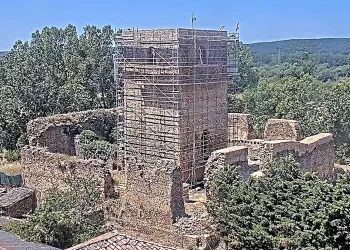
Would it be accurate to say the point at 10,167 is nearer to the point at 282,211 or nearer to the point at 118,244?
the point at 282,211

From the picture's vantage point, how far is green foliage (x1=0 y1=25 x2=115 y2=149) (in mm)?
31219

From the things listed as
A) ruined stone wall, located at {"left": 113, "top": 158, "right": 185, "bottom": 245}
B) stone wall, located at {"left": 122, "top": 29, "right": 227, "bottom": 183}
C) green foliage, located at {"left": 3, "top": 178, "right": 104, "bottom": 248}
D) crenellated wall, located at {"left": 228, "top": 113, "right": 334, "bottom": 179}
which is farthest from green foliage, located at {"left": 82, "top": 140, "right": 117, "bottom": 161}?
ruined stone wall, located at {"left": 113, "top": 158, "right": 185, "bottom": 245}

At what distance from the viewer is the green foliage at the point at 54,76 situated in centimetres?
3122

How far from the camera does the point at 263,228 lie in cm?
1269

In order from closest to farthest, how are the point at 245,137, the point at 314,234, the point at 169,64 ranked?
the point at 314,234, the point at 169,64, the point at 245,137

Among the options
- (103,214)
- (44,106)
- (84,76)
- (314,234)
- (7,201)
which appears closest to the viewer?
(314,234)

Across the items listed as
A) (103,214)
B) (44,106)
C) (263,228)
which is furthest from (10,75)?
(263,228)

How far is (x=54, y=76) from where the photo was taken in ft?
116

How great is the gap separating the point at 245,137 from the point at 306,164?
5.72 m

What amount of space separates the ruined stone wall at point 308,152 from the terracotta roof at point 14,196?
28.6ft

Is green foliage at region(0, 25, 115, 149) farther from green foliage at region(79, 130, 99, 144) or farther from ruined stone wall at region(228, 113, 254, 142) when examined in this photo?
ruined stone wall at region(228, 113, 254, 142)

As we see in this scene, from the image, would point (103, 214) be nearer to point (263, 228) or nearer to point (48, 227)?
point (48, 227)

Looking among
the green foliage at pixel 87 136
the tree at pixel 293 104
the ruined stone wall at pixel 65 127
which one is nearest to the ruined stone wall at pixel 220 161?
the ruined stone wall at pixel 65 127

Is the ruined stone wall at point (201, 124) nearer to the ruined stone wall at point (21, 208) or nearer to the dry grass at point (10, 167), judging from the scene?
the ruined stone wall at point (21, 208)
